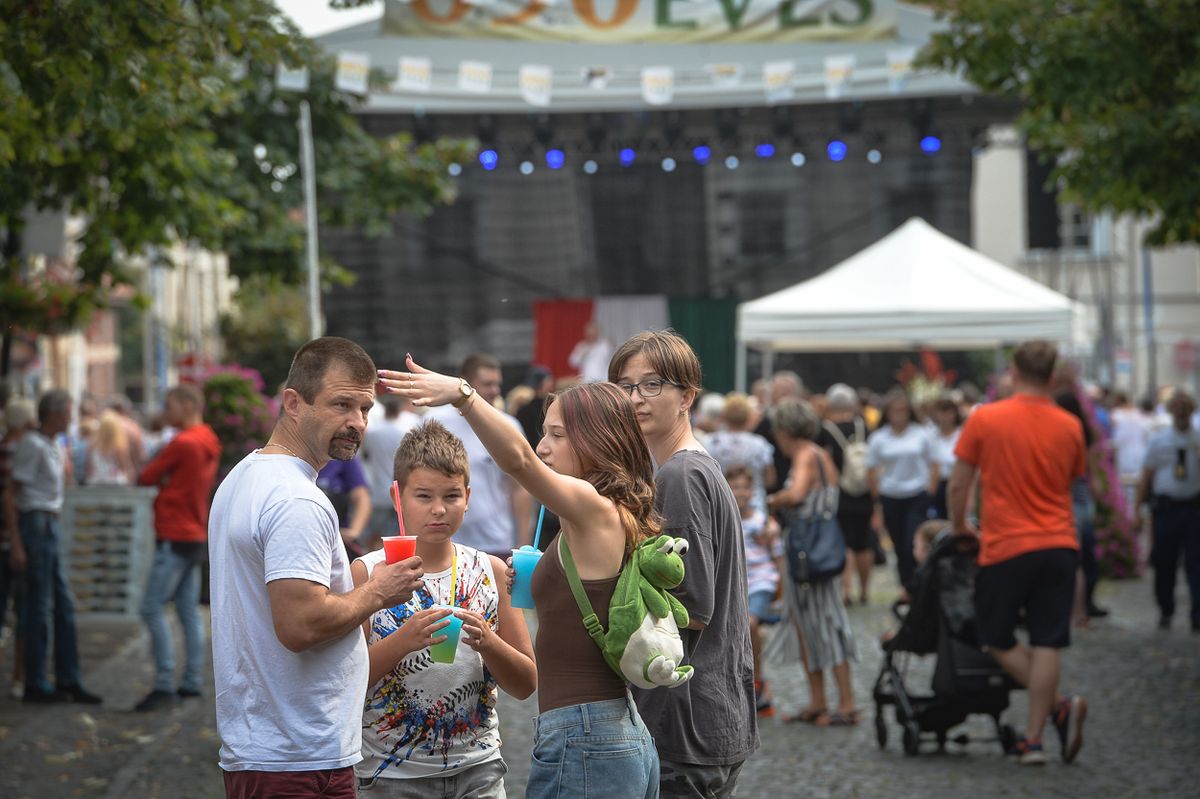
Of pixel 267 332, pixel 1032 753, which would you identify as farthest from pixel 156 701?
pixel 267 332

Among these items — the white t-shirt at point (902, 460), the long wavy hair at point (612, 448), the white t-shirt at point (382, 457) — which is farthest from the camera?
the white t-shirt at point (902, 460)

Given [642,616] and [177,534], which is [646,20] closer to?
[177,534]

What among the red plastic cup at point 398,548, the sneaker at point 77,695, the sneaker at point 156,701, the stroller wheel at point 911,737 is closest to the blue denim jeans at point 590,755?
the red plastic cup at point 398,548

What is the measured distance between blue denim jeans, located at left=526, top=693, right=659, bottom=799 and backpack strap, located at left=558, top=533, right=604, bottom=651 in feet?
0.53

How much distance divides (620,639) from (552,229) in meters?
26.9

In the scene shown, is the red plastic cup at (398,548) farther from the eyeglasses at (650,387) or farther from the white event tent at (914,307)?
the white event tent at (914,307)

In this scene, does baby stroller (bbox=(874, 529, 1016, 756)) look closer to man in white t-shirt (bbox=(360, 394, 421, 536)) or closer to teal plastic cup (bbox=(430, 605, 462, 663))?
man in white t-shirt (bbox=(360, 394, 421, 536))

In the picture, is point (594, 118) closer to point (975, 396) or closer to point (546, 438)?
point (975, 396)

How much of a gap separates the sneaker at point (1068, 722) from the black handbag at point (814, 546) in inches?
62.9

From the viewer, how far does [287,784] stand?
3498 mm

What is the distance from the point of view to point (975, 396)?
2003 cm

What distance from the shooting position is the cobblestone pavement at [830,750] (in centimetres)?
744

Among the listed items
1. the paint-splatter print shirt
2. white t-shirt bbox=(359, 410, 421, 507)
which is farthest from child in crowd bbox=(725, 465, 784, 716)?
the paint-splatter print shirt

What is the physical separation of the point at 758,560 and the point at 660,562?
18.1ft
